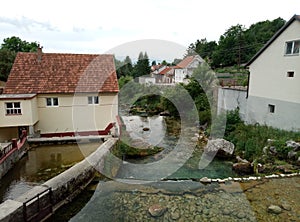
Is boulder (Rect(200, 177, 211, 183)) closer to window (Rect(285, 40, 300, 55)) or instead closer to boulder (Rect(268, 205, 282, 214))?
boulder (Rect(268, 205, 282, 214))

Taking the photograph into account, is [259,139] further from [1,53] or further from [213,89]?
[1,53]

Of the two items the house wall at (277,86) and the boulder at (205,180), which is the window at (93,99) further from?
the house wall at (277,86)

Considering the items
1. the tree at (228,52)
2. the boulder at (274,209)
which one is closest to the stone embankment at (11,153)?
the boulder at (274,209)

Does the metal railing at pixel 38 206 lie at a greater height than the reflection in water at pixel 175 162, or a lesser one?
greater

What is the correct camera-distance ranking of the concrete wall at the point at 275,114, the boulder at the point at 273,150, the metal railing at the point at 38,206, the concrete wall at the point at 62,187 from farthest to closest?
the concrete wall at the point at 275,114 → the boulder at the point at 273,150 → the metal railing at the point at 38,206 → the concrete wall at the point at 62,187

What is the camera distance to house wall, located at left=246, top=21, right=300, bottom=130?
37.5ft

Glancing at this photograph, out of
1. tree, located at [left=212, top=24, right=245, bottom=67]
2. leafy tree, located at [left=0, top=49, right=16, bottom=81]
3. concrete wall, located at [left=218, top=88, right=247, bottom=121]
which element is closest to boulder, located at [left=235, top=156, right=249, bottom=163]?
concrete wall, located at [left=218, top=88, right=247, bottom=121]

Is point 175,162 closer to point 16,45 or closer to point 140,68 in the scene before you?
point 140,68

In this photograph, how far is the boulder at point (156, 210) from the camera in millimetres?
6738

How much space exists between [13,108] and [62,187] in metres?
6.44

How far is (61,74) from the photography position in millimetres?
13297

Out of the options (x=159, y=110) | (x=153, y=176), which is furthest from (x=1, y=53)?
(x=153, y=176)

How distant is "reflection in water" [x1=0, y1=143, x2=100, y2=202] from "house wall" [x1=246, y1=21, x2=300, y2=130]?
10.3m

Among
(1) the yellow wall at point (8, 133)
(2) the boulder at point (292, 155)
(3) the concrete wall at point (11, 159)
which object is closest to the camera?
(3) the concrete wall at point (11, 159)
